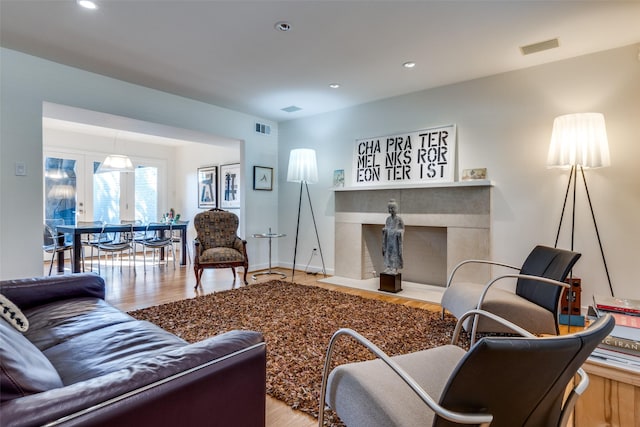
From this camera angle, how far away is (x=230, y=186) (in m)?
6.96

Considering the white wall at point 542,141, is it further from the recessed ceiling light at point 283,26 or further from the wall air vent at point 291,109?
the recessed ceiling light at point 283,26

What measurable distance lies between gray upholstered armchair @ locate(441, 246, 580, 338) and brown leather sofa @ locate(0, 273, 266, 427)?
1617 mm

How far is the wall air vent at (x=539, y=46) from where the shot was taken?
9.67ft

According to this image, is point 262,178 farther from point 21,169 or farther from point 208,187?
point 21,169

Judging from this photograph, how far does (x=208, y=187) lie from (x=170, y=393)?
273 inches

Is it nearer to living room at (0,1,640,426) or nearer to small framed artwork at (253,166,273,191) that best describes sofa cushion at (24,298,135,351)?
living room at (0,1,640,426)

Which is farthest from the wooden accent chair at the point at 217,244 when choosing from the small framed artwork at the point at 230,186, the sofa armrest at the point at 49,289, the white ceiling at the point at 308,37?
the small framed artwork at the point at 230,186

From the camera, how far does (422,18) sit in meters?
2.56

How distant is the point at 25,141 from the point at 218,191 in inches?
160

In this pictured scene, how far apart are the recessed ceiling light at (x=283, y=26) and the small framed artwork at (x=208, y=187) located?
4920 millimetres

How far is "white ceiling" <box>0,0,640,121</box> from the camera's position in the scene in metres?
2.44

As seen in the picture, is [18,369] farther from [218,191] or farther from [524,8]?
[218,191]

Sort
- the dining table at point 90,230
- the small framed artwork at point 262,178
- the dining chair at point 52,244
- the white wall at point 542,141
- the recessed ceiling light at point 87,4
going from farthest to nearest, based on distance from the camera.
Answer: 1. the small framed artwork at point 262,178
2. the dining chair at point 52,244
3. the dining table at point 90,230
4. the white wall at point 542,141
5. the recessed ceiling light at point 87,4

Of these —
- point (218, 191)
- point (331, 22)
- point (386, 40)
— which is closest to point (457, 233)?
point (386, 40)
